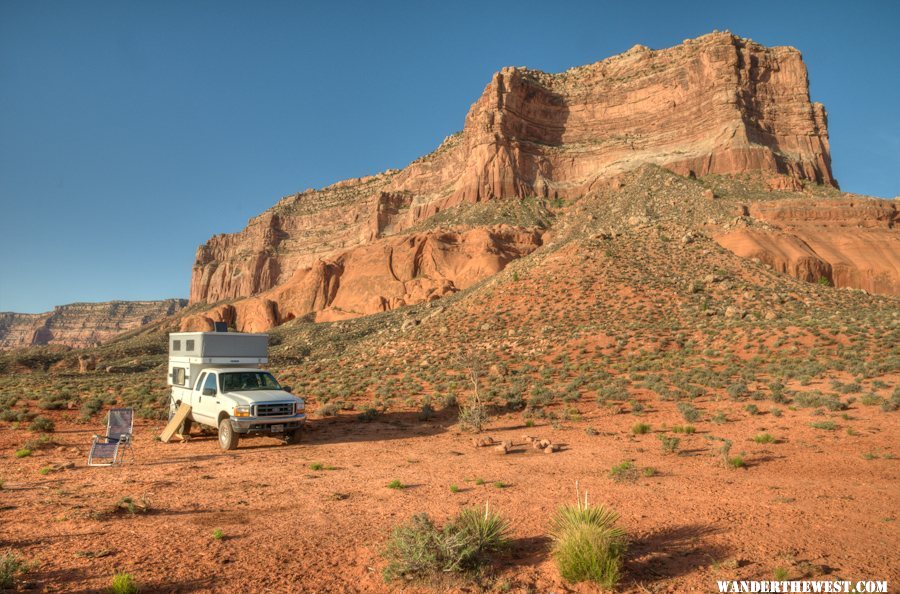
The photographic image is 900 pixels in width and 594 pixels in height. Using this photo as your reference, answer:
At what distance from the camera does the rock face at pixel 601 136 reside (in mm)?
64812

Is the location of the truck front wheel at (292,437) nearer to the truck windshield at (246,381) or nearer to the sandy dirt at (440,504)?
the sandy dirt at (440,504)

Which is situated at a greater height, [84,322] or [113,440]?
[84,322]

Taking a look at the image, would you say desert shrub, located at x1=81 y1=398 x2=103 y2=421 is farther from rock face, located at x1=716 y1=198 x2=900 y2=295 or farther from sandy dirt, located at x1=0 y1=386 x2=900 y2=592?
rock face, located at x1=716 y1=198 x2=900 y2=295

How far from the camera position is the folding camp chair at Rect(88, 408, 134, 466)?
10844 mm

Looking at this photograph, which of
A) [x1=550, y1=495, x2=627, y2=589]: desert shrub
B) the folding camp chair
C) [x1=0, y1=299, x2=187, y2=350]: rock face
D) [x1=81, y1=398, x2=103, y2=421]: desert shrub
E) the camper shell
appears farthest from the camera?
[x1=0, y1=299, x2=187, y2=350]: rock face

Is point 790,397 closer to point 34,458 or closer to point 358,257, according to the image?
point 34,458

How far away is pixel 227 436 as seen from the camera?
501 inches

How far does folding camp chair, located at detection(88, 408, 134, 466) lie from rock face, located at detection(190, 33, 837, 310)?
1762 inches

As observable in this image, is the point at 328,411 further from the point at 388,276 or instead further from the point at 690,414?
the point at 388,276

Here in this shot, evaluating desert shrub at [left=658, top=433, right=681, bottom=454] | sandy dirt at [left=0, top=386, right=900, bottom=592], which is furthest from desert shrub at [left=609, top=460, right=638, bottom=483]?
desert shrub at [left=658, top=433, right=681, bottom=454]

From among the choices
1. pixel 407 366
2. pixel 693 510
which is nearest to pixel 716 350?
pixel 407 366

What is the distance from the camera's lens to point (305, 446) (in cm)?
1361

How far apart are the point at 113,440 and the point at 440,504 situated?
8.42 meters

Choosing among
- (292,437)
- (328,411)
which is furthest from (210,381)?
(328,411)
